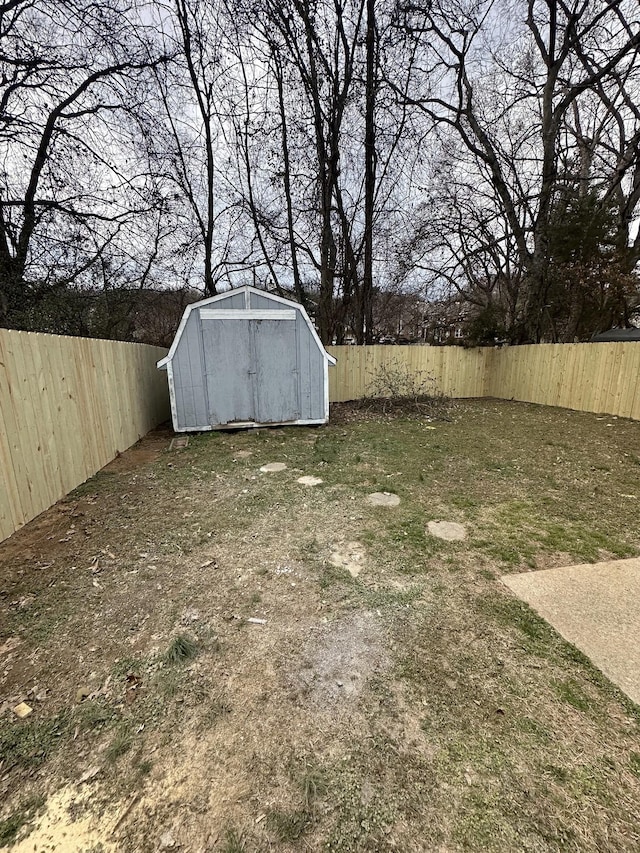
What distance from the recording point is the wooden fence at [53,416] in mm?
2520

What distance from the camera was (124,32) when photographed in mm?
6277

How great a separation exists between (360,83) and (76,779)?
12.9 metres

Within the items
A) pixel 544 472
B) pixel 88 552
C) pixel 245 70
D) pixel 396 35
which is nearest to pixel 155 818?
pixel 88 552

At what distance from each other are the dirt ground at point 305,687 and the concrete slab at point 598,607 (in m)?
0.08

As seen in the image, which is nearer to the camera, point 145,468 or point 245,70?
point 145,468

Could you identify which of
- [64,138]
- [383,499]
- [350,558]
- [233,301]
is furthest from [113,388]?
[64,138]

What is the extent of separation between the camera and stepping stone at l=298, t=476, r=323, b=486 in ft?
11.7

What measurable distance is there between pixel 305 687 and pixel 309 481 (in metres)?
2.34

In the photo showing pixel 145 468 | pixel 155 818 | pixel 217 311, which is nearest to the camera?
pixel 155 818

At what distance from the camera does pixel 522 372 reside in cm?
937

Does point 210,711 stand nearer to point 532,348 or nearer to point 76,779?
point 76,779

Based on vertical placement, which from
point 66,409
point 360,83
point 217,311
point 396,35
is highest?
point 396,35

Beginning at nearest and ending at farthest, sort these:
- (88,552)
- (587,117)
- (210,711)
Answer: (210,711) < (88,552) < (587,117)

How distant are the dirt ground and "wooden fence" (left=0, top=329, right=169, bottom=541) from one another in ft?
0.93
